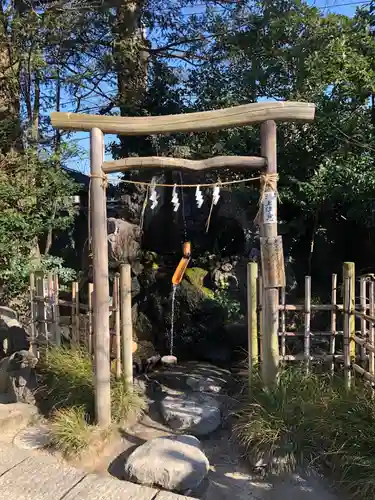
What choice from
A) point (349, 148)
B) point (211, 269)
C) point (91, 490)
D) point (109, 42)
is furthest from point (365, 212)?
point (109, 42)

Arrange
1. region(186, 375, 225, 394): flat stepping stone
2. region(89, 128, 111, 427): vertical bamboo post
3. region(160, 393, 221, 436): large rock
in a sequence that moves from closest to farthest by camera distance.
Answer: region(89, 128, 111, 427): vertical bamboo post → region(160, 393, 221, 436): large rock → region(186, 375, 225, 394): flat stepping stone

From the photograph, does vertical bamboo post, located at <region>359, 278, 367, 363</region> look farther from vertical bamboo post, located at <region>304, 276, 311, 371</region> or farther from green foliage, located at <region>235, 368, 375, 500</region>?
vertical bamboo post, located at <region>304, 276, 311, 371</region>

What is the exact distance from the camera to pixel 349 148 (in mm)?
7984

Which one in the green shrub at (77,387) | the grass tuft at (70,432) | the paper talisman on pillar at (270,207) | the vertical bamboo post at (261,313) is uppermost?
the paper talisman on pillar at (270,207)

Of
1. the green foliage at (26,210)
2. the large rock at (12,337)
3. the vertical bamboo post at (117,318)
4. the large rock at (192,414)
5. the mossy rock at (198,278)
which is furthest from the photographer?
the green foliage at (26,210)

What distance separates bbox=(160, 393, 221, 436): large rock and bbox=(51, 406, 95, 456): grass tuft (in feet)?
2.91

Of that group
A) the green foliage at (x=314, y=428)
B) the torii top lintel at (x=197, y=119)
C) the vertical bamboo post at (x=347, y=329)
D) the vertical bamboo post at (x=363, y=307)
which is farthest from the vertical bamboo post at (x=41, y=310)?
the vertical bamboo post at (x=363, y=307)

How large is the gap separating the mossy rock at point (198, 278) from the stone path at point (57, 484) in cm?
504

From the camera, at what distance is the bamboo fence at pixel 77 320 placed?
16.7 ft

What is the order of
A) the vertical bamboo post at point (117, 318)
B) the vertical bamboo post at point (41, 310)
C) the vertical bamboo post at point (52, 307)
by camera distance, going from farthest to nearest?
the vertical bamboo post at point (41, 310) → the vertical bamboo post at point (52, 307) → the vertical bamboo post at point (117, 318)

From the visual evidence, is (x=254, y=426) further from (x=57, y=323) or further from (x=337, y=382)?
(x=57, y=323)

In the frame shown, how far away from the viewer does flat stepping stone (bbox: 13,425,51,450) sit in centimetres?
443

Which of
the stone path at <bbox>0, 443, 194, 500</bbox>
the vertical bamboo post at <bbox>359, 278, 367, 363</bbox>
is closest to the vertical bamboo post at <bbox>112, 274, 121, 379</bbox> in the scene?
the stone path at <bbox>0, 443, 194, 500</bbox>

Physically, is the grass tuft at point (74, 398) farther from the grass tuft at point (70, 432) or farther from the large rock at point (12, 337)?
the large rock at point (12, 337)
